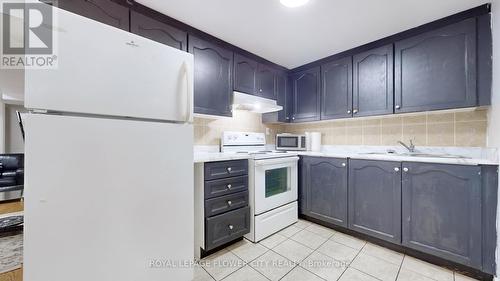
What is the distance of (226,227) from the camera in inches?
69.2

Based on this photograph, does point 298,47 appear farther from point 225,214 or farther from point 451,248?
point 451,248

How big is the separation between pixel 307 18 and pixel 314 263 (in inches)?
81.5

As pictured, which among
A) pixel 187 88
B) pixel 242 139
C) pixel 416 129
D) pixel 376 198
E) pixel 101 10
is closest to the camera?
pixel 187 88

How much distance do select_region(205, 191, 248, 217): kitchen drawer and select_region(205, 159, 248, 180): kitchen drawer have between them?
192 mm

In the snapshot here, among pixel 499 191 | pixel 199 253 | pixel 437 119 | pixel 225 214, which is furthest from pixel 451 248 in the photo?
pixel 199 253

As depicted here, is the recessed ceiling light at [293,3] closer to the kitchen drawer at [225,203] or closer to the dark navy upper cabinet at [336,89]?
the dark navy upper cabinet at [336,89]

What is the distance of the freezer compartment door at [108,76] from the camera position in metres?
0.81

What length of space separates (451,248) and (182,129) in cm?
219

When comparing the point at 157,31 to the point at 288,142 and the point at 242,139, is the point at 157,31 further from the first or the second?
the point at 288,142

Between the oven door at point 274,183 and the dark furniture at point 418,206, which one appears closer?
the dark furniture at point 418,206

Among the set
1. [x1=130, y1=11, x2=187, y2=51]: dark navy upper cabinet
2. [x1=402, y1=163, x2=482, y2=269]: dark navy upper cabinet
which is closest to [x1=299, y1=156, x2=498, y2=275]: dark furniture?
[x1=402, y1=163, x2=482, y2=269]: dark navy upper cabinet

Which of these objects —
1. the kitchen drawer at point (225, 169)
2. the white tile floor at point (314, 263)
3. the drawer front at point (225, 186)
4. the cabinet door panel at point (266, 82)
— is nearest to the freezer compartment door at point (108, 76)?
the kitchen drawer at point (225, 169)
